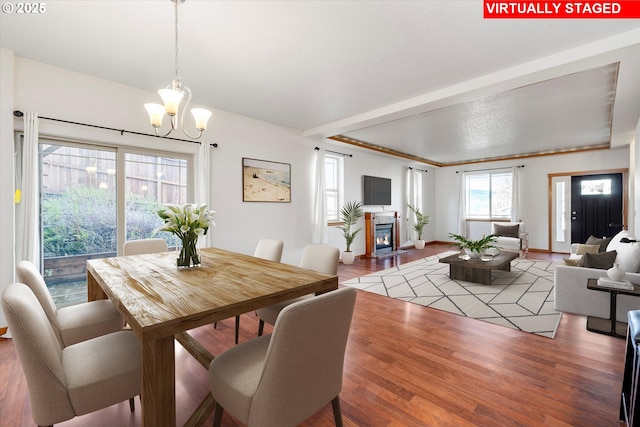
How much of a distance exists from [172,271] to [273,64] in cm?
217

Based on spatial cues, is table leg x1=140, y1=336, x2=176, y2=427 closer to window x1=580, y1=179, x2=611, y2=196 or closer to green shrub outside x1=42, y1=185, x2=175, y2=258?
green shrub outside x1=42, y1=185, x2=175, y2=258

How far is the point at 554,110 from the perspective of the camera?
4.04m

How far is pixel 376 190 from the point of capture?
6.91 m

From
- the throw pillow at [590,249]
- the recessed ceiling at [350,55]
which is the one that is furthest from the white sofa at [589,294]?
the recessed ceiling at [350,55]

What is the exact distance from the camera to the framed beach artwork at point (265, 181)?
4395mm

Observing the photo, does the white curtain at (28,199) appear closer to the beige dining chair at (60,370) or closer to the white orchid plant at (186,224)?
the white orchid plant at (186,224)

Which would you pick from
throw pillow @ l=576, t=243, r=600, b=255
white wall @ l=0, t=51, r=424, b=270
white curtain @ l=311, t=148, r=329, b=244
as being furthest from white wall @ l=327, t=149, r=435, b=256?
throw pillow @ l=576, t=243, r=600, b=255

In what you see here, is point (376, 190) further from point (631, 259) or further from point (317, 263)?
point (317, 263)

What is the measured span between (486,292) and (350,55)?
11.4 ft

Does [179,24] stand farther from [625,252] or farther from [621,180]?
[621,180]

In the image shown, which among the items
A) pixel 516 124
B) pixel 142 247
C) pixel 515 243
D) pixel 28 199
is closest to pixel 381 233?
pixel 515 243

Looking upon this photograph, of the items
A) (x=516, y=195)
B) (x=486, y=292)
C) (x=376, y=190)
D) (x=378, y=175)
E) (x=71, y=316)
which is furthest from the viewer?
(x=516, y=195)

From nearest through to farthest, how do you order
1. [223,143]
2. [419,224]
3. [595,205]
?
[223,143] < [595,205] < [419,224]

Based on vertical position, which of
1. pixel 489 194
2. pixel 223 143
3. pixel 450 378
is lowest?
pixel 450 378
